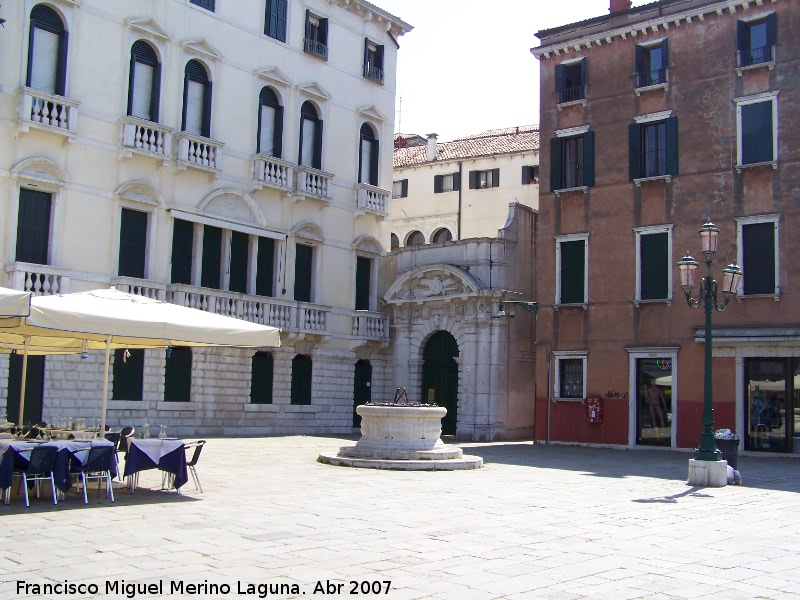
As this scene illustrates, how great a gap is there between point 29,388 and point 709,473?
52.3ft

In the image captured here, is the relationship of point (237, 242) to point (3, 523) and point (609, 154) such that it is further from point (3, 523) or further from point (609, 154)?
point (3, 523)

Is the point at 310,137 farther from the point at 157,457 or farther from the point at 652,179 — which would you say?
the point at 157,457

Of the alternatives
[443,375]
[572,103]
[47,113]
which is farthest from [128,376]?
[572,103]

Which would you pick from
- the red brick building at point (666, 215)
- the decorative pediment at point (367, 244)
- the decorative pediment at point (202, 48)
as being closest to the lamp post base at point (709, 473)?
the red brick building at point (666, 215)

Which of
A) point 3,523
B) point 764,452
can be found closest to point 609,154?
point 764,452

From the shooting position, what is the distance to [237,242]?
90.7 ft

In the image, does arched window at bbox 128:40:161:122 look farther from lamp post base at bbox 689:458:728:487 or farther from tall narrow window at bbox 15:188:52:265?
lamp post base at bbox 689:458:728:487

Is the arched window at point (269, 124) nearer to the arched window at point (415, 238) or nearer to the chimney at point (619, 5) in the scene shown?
the chimney at point (619, 5)

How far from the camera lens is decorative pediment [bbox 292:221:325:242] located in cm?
2911

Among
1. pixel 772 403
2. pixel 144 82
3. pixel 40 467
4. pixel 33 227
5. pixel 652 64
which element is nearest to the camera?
pixel 40 467

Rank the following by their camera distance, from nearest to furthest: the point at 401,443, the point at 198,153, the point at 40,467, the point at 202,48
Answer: the point at 40,467 < the point at 401,443 < the point at 198,153 < the point at 202,48

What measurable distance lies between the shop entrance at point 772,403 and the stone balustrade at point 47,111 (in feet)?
61.5

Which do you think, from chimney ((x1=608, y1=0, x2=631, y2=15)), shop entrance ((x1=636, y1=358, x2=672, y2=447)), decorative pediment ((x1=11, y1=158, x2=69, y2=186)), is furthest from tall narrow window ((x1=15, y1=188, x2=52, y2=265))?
chimney ((x1=608, y1=0, x2=631, y2=15))

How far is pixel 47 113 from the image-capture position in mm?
22234
